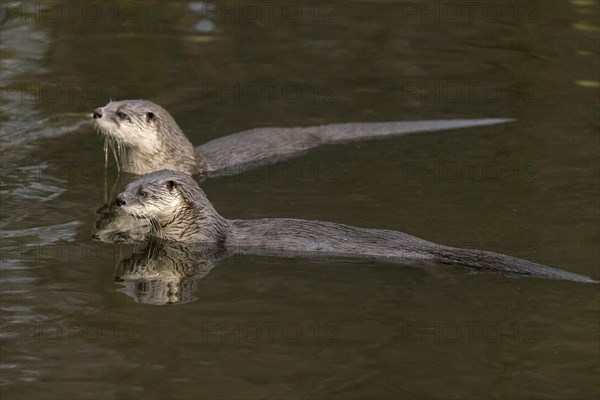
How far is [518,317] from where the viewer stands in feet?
24.3

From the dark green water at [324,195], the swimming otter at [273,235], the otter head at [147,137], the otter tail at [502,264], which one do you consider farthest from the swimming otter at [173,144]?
the otter tail at [502,264]

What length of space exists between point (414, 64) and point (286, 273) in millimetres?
6187

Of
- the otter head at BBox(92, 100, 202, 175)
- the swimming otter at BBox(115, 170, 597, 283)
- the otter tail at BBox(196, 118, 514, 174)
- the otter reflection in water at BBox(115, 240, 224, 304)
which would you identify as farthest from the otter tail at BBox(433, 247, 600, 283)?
the otter head at BBox(92, 100, 202, 175)

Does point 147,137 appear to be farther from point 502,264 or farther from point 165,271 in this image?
point 502,264

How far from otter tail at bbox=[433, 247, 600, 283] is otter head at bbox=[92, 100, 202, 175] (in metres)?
3.36

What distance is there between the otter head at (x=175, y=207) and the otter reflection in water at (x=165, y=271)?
0.12 metres

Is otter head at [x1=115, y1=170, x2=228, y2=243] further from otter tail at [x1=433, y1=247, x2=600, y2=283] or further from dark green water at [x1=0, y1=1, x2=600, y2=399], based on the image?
otter tail at [x1=433, y1=247, x2=600, y2=283]

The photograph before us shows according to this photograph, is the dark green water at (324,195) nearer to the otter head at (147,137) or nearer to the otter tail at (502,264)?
the otter tail at (502,264)

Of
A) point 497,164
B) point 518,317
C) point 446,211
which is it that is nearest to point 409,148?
point 497,164

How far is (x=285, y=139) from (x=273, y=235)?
2.82 metres

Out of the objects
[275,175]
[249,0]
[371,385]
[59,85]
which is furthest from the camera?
[249,0]

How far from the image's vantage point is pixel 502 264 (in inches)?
311

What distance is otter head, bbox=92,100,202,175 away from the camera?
10.6 meters

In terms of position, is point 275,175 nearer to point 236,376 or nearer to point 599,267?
point 599,267
